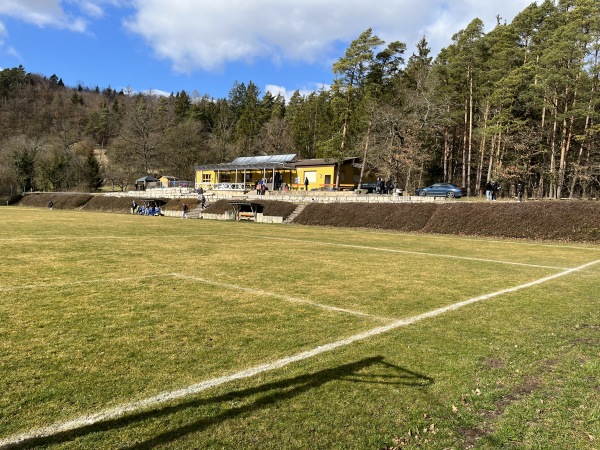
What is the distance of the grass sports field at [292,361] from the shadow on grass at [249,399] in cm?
2

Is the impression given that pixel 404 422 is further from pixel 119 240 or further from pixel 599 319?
pixel 119 240

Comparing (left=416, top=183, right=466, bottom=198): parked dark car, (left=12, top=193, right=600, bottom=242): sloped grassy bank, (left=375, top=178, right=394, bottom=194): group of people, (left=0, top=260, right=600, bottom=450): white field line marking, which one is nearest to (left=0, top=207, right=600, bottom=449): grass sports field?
(left=0, top=260, right=600, bottom=450): white field line marking

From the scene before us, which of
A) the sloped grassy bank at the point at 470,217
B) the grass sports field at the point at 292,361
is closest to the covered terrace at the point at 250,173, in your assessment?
the sloped grassy bank at the point at 470,217

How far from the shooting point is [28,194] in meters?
66.7

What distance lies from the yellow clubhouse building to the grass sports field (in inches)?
1546

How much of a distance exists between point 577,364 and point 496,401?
1.77m

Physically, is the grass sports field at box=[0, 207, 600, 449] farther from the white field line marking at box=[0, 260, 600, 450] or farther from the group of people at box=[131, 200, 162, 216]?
the group of people at box=[131, 200, 162, 216]

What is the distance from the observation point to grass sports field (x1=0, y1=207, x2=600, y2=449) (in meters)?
3.38

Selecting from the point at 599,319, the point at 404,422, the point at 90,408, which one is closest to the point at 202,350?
the point at 90,408

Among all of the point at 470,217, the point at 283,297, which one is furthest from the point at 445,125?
the point at 283,297

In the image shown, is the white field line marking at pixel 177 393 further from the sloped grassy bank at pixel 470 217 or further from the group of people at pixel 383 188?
the group of people at pixel 383 188

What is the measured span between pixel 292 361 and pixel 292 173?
52.6 meters

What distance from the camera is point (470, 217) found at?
27.2m

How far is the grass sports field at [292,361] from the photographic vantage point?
133 inches
